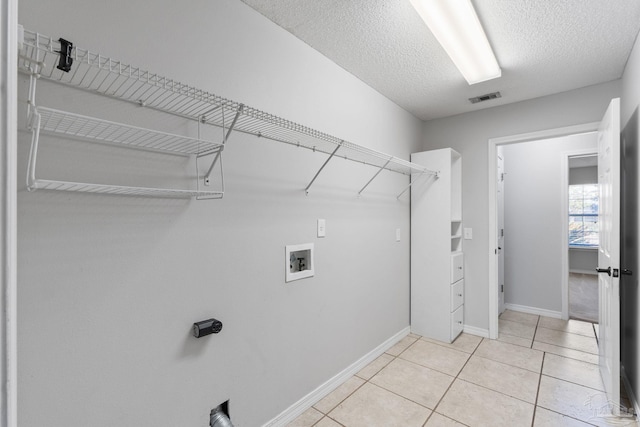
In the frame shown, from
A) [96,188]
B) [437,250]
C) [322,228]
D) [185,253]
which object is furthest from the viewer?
[437,250]

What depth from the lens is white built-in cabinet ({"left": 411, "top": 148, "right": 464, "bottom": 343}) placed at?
10.1 feet

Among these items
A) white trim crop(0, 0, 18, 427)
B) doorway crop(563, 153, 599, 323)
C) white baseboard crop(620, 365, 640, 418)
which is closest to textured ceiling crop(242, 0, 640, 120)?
white trim crop(0, 0, 18, 427)

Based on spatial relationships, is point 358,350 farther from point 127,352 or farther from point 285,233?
point 127,352

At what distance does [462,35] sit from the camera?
6.01 ft

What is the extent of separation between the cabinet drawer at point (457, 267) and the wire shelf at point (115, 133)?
8.72ft

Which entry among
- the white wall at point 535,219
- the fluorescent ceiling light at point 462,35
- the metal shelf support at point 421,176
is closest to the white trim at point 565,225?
the white wall at point 535,219

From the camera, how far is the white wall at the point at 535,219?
151 inches

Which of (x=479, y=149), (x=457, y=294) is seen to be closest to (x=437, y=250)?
(x=457, y=294)

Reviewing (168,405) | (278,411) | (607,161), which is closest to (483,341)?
(607,161)

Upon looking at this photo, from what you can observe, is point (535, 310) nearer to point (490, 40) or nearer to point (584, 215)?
point (490, 40)

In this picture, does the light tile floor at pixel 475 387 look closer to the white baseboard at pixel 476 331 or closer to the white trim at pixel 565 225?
A: the white baseboard at pixel 476 331

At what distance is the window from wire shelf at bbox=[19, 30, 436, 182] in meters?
7.99

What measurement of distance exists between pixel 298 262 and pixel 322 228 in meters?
0.31

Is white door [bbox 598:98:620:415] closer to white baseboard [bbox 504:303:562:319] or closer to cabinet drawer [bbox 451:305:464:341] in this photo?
cabinet drawer [bbox 451:305:464:341]
